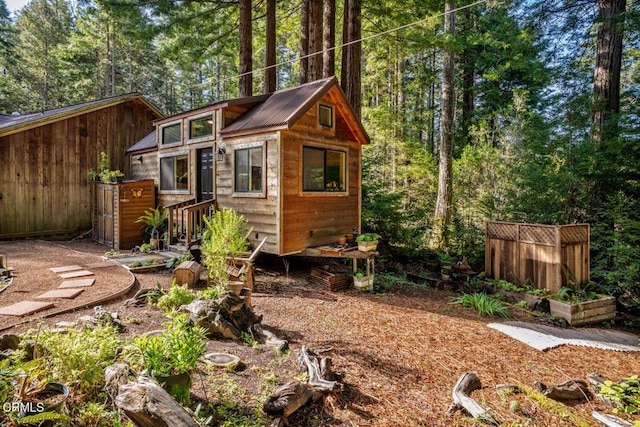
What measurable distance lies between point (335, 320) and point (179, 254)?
4.70 meters

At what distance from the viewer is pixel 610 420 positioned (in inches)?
112

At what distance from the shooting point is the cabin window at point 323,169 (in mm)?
8117

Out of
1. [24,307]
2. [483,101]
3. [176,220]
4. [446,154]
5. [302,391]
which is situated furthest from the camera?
[483,101]

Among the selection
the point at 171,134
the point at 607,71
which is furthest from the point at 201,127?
the point at 607,71

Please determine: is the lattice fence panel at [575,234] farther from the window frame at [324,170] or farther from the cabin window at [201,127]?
the cabin window at [201,127]

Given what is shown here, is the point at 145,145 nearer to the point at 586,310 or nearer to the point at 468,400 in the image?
the point at 468,400

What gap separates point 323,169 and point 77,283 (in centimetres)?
541

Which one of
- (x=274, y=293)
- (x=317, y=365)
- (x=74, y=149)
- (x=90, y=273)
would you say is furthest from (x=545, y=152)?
(x=74, y=149)

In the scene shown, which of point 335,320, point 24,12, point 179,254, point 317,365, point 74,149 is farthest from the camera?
point 24,12

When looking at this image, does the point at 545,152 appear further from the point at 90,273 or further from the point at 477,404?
the point at 90,273

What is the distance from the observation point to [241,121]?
28.1 feet

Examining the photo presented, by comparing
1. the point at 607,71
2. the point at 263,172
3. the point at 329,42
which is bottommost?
the point at 263,172

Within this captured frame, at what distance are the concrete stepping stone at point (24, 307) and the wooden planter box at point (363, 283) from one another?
16.7 feet

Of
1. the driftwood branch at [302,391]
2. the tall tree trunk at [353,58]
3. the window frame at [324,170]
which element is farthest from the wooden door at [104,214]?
the driftwood branch at [302,391]
